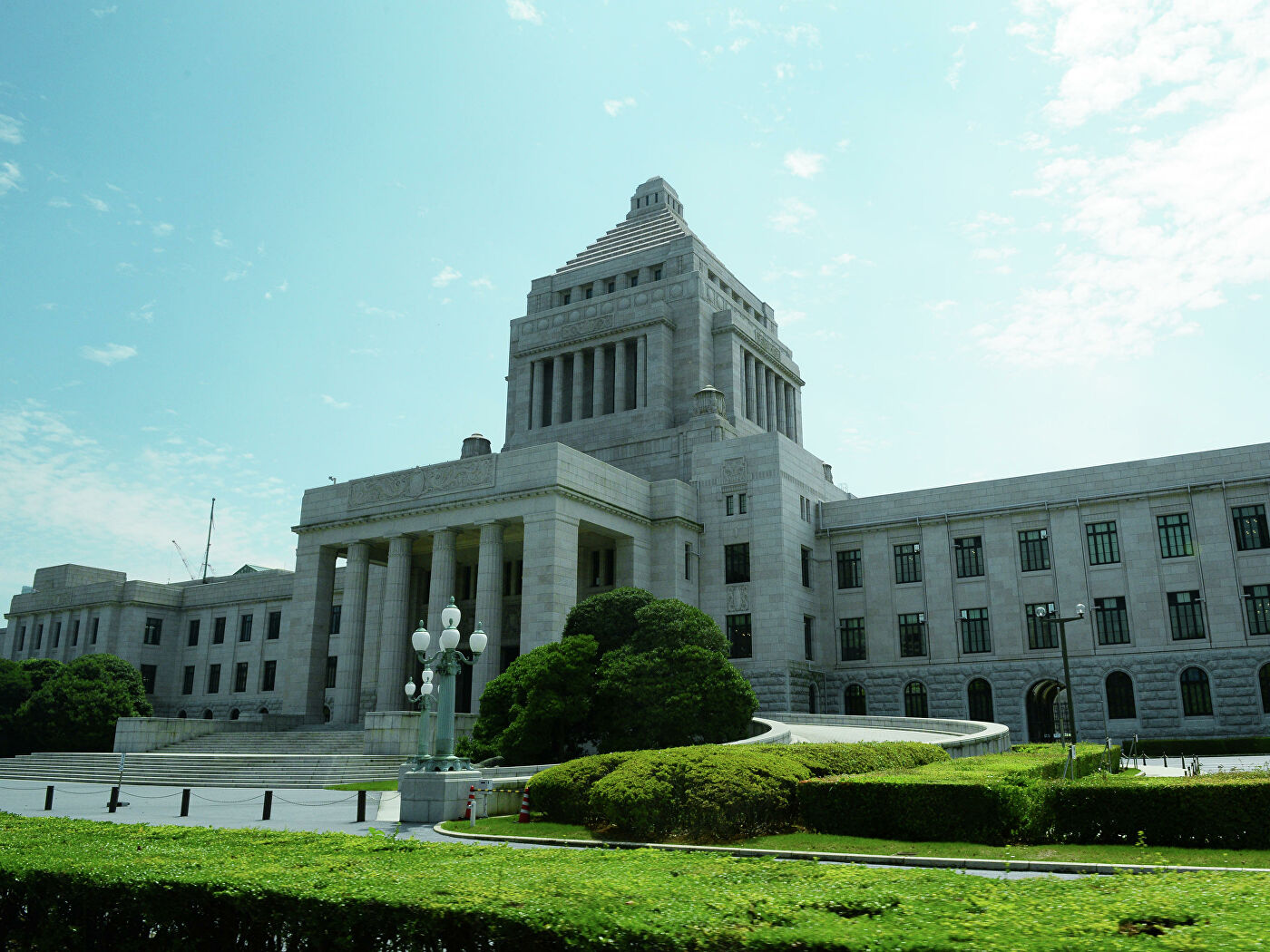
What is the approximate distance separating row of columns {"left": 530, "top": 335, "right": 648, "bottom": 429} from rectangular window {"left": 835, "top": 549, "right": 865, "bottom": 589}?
632 inches

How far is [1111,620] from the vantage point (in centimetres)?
4272

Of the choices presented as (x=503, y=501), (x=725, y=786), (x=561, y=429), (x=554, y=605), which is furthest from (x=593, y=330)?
(x=725, y=786)

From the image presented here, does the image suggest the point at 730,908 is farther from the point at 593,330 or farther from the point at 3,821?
the point at 593,330

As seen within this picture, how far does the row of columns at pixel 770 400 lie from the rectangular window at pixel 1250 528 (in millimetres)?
26622

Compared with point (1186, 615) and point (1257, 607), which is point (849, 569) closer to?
point (1186, 615)

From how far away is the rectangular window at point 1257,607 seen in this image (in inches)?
1567

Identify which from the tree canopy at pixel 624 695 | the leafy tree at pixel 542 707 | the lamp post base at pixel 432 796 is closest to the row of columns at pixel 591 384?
the tree canopy at pixel 624 695

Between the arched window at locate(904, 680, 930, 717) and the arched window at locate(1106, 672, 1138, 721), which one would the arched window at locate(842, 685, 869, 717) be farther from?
the arched window at locate(1106, 672, 1138, 721)

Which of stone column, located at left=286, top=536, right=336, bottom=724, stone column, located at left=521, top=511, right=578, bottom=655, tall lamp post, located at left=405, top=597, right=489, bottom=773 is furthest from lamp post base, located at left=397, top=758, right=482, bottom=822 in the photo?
stone column, located at left=286, top=536, right=336, bottom=724

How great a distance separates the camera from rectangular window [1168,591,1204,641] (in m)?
41.0

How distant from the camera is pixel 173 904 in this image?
26.3ft

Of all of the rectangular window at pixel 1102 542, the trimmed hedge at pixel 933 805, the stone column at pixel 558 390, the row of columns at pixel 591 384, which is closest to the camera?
the trimmed hedge at pixel 933 805

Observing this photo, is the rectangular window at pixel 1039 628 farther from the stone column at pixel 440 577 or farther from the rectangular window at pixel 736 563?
the stone column at pixel 440 577

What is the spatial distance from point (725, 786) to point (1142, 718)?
31159 millimetres
